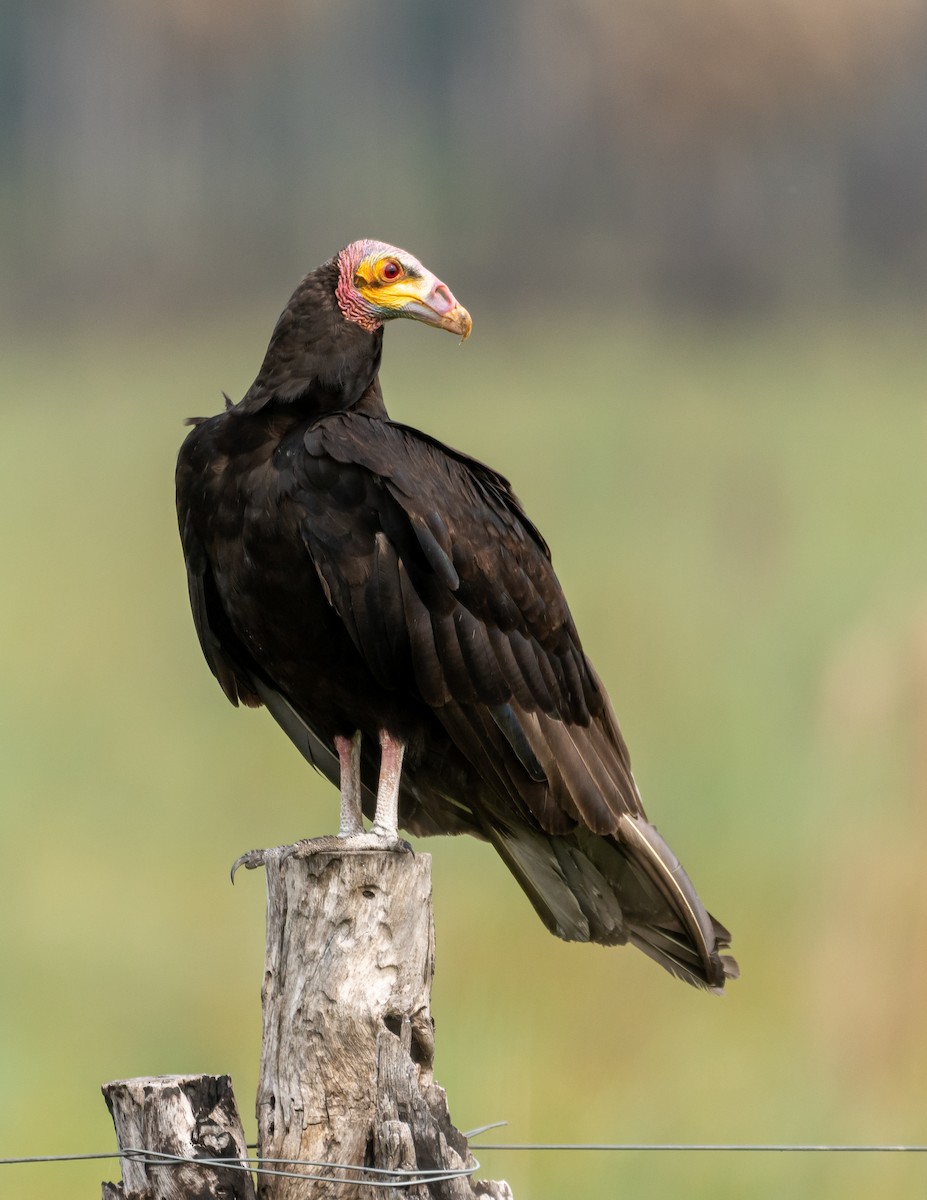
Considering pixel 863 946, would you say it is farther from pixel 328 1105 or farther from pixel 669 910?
pixel 328 1105

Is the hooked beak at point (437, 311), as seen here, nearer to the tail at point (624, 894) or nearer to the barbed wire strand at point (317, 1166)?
the tail at point (624, 894)

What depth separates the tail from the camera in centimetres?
254

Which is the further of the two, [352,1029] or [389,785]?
[389,785]

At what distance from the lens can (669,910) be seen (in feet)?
8.38

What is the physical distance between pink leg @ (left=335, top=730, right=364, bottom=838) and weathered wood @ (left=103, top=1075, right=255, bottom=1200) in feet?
2.93

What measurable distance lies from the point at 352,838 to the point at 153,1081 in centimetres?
64

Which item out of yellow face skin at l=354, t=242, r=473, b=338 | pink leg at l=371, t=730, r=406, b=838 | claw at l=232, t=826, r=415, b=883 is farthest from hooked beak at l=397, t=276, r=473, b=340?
claw at l=232, t=826, r=415, b=883

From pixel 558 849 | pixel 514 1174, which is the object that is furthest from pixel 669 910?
pixel 514 1174

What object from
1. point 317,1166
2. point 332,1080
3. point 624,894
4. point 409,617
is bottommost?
point 317,1166

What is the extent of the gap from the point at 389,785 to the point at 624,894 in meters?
0.47

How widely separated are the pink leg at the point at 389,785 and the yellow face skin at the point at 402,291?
2.58 feet

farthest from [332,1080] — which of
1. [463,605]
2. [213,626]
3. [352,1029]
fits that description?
[213,626]

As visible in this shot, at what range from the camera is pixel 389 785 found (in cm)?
264

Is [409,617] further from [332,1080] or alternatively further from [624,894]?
[332,1080]
